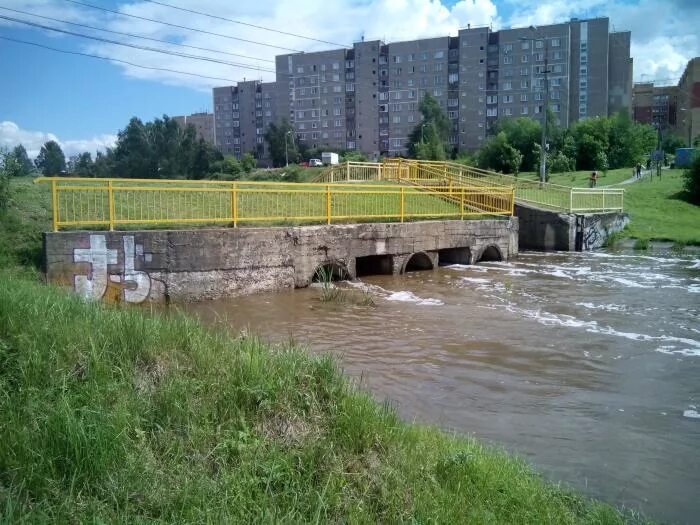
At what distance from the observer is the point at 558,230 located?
24609 mm

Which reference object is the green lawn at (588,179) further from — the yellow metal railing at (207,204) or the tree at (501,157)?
the yellow metal railing at (207,204)

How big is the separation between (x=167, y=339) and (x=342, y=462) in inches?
81.9

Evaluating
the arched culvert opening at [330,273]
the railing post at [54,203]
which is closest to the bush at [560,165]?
the arched culvert opening at [330,273]

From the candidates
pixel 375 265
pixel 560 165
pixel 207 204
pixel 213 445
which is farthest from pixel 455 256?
pixel 560 165

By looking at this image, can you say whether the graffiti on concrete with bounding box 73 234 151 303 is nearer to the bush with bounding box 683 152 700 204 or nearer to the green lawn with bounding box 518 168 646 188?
the bush with bounding box 683 152 700 204

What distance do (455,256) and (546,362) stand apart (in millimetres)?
11885

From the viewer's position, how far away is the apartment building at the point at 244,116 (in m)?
119

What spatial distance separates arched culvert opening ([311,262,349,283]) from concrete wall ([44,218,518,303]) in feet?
0.37

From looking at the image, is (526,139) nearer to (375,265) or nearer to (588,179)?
(588,179)

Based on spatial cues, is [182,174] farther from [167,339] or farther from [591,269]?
[167,339]

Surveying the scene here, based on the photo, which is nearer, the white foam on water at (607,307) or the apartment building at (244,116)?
the white foam on water at (607,307)

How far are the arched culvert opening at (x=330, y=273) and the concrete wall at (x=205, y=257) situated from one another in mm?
114

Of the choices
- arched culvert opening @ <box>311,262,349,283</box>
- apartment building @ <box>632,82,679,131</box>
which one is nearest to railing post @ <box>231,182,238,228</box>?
arched culvert opening @ <box>311,262,349,283</box>

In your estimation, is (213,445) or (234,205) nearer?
(213,445)
